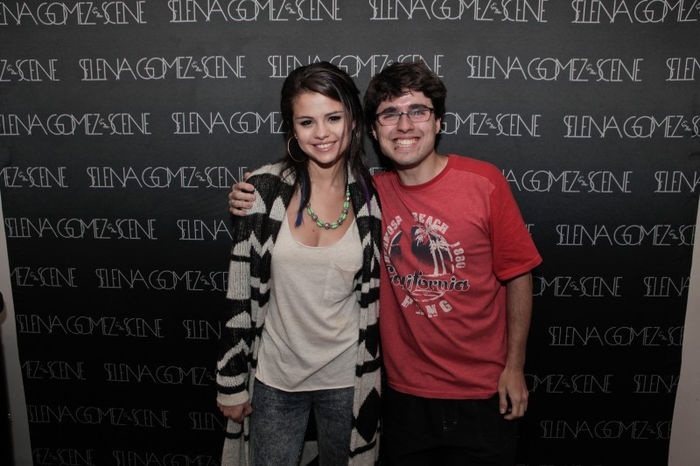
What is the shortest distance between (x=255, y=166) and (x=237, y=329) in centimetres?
75

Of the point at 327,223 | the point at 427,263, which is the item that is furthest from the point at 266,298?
the point at 427,263

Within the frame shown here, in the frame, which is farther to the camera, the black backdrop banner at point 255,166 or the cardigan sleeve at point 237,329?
the black backdrop banner at point 255,166

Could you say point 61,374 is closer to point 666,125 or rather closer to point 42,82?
point 42,82

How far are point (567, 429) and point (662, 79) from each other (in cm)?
145

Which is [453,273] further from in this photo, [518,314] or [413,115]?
[413,115]

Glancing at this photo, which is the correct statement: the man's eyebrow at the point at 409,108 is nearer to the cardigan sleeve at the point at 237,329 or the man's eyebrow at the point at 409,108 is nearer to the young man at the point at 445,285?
A: the young man at the point at 445,285

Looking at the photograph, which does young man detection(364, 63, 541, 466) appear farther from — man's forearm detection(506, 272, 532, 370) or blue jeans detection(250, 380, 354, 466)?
blue jeans detection(250, 380, 354, 466)

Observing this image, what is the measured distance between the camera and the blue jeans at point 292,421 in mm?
1615

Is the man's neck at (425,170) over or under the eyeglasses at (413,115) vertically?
under

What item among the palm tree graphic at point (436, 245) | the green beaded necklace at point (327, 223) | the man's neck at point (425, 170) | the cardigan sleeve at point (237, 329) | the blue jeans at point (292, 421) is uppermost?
the man's neck at point (425, 170)

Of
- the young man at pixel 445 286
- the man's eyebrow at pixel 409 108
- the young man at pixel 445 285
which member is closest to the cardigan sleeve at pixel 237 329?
the young man at pixel 445 285

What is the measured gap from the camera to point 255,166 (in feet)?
6.82

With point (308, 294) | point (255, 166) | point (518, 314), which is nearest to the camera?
point (308, 294)

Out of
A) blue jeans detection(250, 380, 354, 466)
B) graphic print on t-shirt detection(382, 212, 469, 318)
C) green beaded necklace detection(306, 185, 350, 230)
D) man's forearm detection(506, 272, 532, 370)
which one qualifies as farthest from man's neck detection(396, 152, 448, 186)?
blue jeans detection(250, 380, 354, 466)
